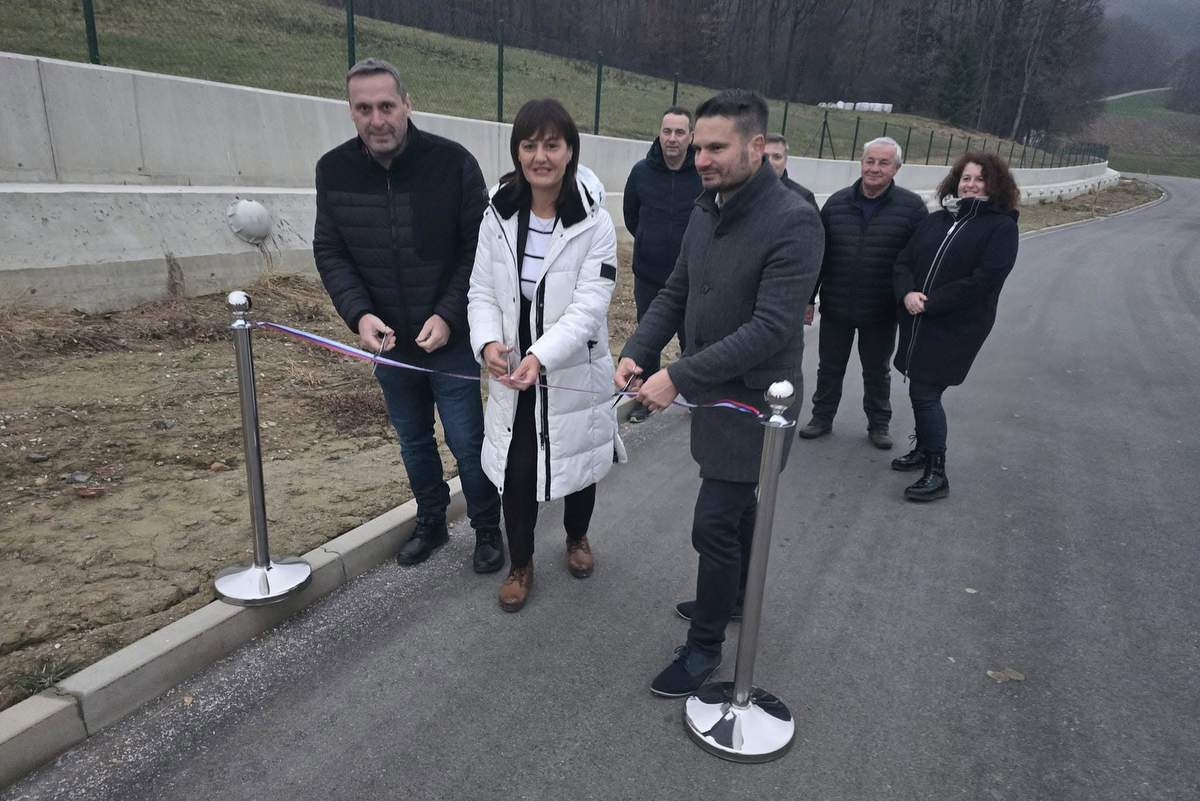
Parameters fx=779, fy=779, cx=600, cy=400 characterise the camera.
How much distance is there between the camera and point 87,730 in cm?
268

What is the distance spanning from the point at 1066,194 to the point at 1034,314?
1176 inches

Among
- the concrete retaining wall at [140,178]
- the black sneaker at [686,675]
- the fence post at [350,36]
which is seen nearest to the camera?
the black sneaker at [686,675]

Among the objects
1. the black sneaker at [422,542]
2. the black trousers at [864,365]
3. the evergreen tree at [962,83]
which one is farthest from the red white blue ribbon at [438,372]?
the evergreen tree at [962,83]

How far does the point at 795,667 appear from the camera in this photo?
321 centimetres

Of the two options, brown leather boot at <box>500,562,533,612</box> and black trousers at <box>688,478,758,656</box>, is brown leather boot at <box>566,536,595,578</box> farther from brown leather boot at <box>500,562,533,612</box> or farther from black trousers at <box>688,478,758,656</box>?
black trousers at <box>688,478,758,656</box>

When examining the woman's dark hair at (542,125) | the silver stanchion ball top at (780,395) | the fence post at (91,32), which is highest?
the fence post at (91,32)

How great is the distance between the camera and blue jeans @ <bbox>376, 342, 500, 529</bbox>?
3621 millimetres

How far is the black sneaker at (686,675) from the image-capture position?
2996 millimetres

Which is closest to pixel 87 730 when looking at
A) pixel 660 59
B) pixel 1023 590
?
pixel 1023 590

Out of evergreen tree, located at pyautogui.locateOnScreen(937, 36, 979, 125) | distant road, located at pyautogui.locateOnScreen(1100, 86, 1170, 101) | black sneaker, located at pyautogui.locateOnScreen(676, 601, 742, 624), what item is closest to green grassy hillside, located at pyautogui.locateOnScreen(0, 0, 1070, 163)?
black sneaker, located at pyautogui.locateOnScreen(676, 601, 742, 624)

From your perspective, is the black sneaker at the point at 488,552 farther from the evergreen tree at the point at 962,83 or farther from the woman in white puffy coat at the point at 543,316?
the evergreen tree at the point at 962,83

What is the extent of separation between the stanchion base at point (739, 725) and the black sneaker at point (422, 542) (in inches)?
64.0

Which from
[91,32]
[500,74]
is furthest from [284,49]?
[500,74]

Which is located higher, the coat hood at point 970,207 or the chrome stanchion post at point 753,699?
the coat hood at point 970,207
